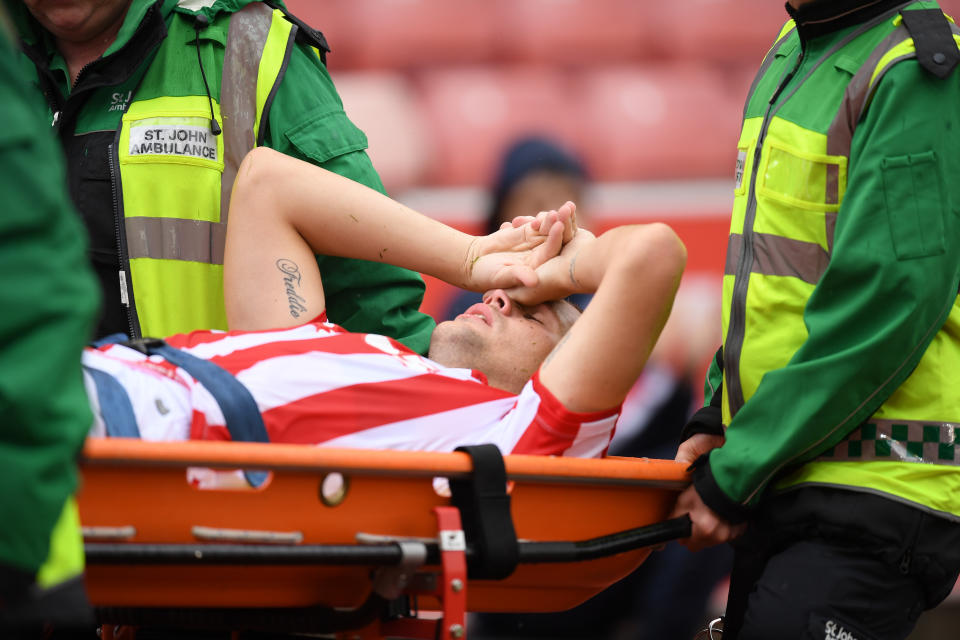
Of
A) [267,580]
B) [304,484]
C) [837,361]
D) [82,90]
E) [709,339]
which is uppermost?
[82,90]

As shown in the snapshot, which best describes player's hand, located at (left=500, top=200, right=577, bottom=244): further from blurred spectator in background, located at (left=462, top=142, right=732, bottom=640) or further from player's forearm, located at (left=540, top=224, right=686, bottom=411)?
blurred spectator in background, located at (left=462, top=142, right=732, bottom=640)

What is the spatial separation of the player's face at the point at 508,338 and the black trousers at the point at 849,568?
0.55 m

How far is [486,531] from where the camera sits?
159 cm

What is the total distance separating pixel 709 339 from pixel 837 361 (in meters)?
1.79

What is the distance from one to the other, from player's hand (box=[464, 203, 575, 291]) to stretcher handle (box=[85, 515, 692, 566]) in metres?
0.54

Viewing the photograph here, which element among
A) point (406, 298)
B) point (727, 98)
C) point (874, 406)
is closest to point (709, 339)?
point (727, 98)

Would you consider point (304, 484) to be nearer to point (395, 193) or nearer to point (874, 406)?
point (874, 406)

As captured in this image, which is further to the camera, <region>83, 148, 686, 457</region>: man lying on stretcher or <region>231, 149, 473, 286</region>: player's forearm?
<region>231, 149, 473, 286</region>: player's forearm

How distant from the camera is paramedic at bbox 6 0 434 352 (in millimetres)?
2328

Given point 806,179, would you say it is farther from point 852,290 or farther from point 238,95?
point 238,95

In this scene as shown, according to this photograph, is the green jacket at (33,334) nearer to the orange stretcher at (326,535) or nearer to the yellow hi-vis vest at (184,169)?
the orange stretcher at (326,535)

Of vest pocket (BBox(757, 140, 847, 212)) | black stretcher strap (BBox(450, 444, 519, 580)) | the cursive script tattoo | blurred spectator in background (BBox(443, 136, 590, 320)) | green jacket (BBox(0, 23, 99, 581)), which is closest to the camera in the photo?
green jacket (BBox(0, 23, 99, 581))

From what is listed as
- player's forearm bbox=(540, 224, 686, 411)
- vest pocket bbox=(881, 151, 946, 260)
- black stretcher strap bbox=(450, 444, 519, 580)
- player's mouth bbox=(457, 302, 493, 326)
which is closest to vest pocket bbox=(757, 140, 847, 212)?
vest pocket bbox=(881, 151, 946, 260)

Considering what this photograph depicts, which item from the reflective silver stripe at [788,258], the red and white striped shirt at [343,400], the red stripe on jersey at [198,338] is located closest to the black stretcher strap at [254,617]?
the red and white striped shirt at [343,400]
